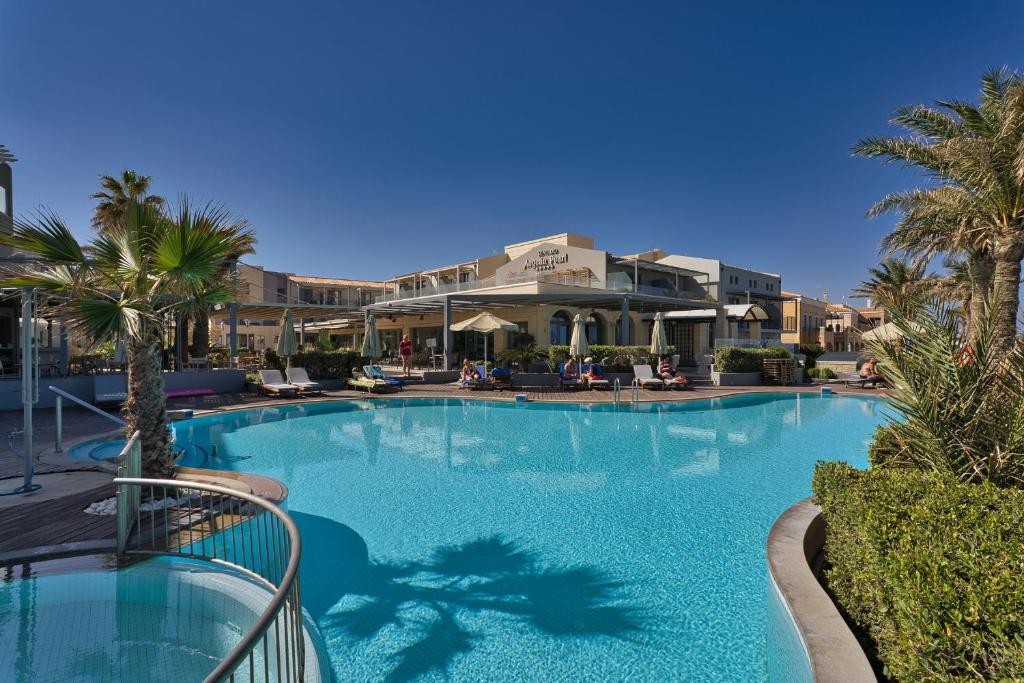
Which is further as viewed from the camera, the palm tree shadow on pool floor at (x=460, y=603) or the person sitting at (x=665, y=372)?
the person sitting at (x=665, y=372)

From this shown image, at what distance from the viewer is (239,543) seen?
4801mm

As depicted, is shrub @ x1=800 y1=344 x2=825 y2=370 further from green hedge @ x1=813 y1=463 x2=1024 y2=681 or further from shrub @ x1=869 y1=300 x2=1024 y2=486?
green hedge @ x1=813 y1=463 x2=1024 y2=681

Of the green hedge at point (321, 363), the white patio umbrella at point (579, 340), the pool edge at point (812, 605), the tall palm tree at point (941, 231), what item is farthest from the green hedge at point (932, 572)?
the green hedge at point (321, 363)

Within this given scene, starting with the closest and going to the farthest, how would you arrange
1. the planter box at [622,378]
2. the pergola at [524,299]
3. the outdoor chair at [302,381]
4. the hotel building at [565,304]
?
the outdoor chair at [302,381] < the planter box at [622,378] < the pergola at [524,299] < the hotel building at [565,304]

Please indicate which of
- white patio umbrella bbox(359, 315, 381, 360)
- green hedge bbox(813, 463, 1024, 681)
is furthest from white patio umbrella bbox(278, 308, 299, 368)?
green hedge bbox(813, 463, 1024, 681)

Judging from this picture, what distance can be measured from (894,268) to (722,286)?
12057 mm

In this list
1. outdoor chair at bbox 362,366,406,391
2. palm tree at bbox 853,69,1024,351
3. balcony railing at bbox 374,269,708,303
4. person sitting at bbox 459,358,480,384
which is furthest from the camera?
balcony railing at bbox 374,269,708,303

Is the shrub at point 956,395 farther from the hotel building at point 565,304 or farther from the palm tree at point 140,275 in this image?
the hotel building at point 565,304

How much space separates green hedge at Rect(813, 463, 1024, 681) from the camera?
1.85 metres

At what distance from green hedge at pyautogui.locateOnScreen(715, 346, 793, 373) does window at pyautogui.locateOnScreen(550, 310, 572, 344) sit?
975cm

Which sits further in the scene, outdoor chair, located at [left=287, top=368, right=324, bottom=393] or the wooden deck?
outdoor chair, located at [left=287, top=368, right=324, bottom=393]

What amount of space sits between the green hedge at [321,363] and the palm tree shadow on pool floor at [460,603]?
49.8ft

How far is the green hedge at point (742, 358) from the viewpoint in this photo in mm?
20609

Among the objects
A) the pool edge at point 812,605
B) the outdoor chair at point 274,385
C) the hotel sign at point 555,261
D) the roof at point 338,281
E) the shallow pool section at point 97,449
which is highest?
the roof at point 338,281
